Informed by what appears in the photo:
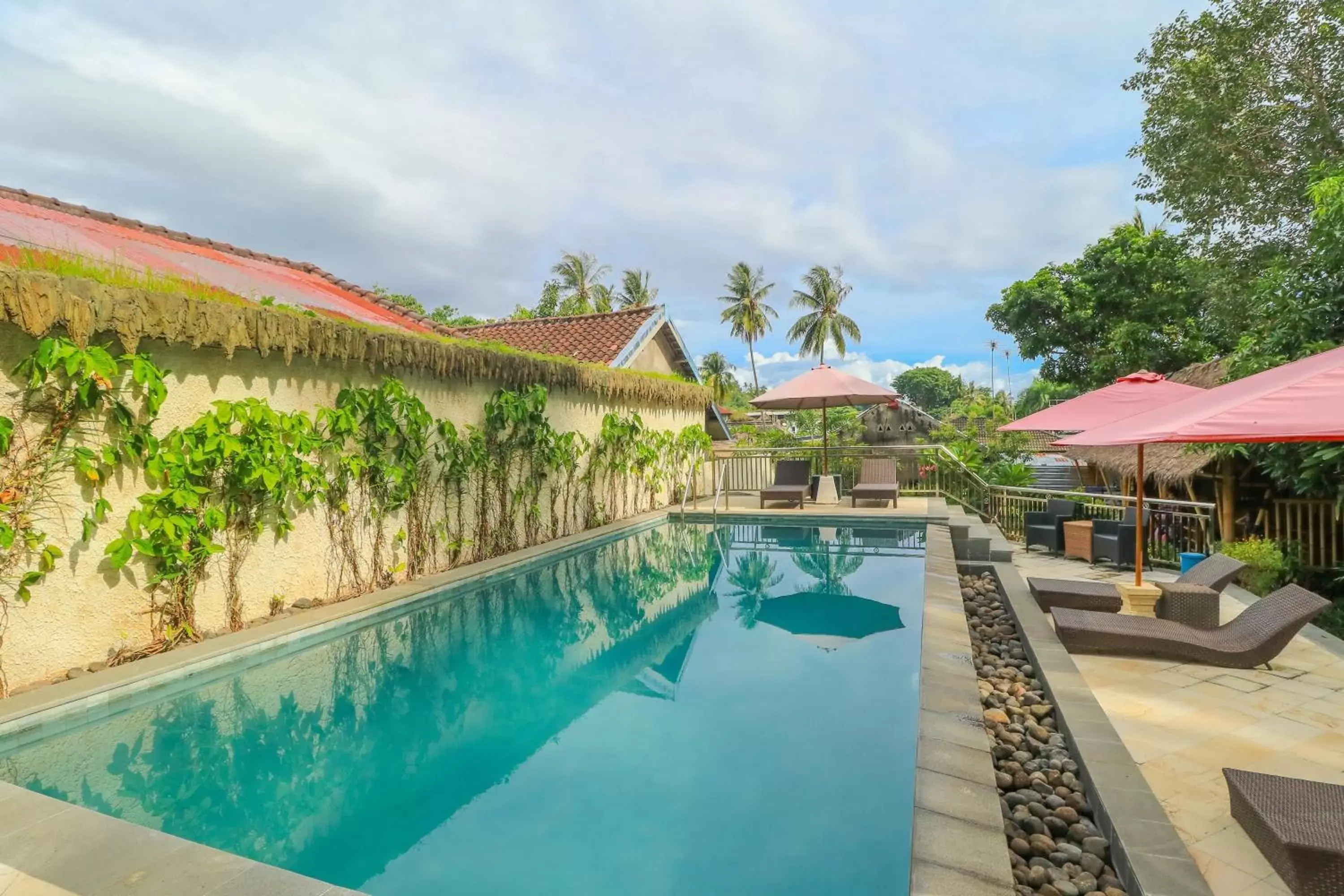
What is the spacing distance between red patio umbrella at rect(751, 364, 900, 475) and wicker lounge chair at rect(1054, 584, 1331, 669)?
26.7ft

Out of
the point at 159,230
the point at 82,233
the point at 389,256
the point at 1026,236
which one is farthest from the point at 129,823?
the point at 389,256

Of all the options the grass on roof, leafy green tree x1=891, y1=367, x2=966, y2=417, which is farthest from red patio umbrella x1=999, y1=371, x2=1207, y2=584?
leafy green tree x1=891, y1=367, x2=966, y2=417

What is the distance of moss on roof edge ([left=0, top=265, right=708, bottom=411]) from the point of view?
4355 millimetres

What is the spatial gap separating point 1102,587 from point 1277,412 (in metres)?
3.45

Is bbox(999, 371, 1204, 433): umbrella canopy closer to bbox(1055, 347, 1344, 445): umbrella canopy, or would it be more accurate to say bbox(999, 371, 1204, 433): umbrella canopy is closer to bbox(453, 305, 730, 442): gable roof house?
bbox(1055, 347, 1344, 445): umbrella canopy

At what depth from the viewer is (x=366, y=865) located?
287 centimetres

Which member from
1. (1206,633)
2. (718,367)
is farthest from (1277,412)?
(718,367)

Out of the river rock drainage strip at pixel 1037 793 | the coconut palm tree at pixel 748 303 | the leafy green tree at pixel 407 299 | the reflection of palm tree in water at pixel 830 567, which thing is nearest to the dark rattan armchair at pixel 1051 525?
the reflection of palm tree in water at pixel 830 567

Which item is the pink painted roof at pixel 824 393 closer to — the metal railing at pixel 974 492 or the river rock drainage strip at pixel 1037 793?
the metal railing at pixel 974 492

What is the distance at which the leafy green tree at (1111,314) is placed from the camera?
19.1 m

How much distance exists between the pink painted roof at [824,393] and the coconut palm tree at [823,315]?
28.1 metres

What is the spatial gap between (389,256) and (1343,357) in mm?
45304

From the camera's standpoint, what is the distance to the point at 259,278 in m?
9.76

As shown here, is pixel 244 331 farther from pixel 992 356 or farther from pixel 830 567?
pixel 992 356
